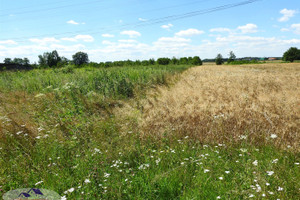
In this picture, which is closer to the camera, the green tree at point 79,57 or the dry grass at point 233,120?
the dry grass at point 233,120

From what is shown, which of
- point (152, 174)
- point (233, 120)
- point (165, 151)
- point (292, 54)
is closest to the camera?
point (152, 174)

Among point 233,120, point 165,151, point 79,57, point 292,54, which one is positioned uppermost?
point 79,57

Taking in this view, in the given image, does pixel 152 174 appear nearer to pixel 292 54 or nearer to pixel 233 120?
pixel 233 120

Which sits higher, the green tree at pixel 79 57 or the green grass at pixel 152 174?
the green tree at pixel 79 57

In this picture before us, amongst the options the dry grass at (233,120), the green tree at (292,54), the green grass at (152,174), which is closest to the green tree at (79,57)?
the green tree at (292,54)

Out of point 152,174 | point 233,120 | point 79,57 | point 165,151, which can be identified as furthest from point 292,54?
point 79,57

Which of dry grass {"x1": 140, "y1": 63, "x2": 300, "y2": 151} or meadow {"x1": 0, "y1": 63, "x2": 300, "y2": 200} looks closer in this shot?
meadow {"x1": 0, "y1": 63, "x2": 300, "y2": 200}

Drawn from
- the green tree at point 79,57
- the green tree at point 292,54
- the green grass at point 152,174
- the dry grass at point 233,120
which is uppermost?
the green tree at point 79,57

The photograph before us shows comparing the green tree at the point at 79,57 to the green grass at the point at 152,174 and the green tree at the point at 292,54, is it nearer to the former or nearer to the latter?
the green tree at the point at 292,54

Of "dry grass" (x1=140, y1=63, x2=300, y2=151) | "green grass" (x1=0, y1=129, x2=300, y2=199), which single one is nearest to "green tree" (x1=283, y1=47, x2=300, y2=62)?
"dry grass" (x1=140, y1=63, x2=300, y2=151)

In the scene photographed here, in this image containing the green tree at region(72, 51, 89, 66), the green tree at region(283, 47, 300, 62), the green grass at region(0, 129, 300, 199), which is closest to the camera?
the green grass at region(0, 129, 300, 199)

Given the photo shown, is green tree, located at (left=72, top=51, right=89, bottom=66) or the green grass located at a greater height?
green tree, located at (left=72, top=51, right=89, bottom=66)

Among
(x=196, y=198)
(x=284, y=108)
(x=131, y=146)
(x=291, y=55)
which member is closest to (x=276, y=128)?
(x=284, y=108)

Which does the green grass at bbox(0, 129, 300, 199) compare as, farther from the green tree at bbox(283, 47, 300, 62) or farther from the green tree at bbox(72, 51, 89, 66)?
the green tree at bbox(72, 51, 89, 66)
